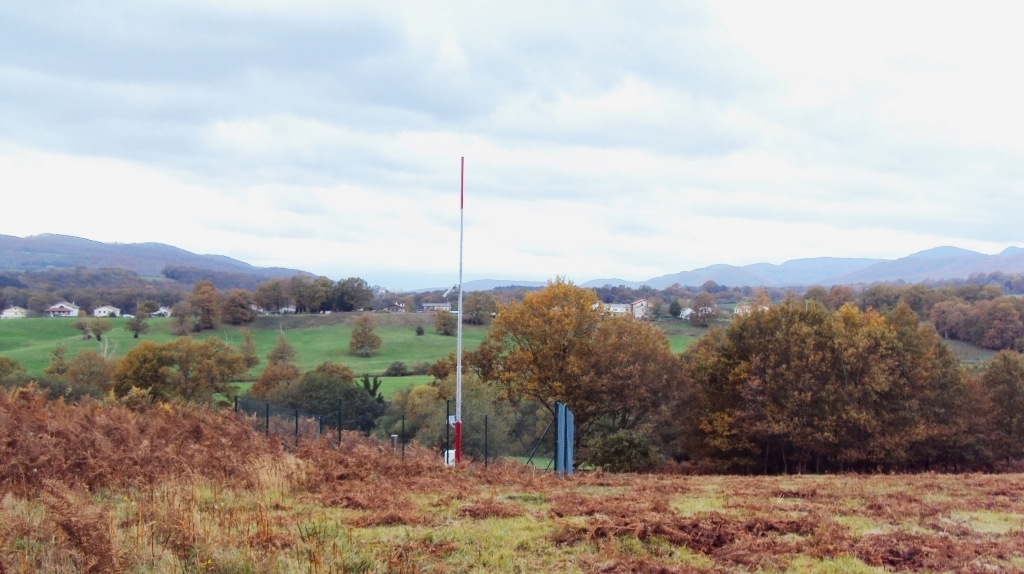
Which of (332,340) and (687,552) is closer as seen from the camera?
(687,552)

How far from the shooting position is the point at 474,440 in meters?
29.1

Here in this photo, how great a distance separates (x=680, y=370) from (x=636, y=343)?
8.86 feet

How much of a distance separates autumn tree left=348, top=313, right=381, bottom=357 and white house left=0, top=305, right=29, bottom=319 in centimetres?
4737

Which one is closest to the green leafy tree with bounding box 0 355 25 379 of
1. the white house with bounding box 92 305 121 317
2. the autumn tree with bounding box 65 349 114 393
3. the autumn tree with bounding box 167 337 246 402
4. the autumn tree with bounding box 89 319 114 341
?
the autumn tree with bounding box 65 349 114 393

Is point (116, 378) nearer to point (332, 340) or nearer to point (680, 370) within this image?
point (332, 340)

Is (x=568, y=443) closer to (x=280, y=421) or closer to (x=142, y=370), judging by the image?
(x=280, y=421)

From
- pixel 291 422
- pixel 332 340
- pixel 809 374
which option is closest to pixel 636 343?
pixel 809 374

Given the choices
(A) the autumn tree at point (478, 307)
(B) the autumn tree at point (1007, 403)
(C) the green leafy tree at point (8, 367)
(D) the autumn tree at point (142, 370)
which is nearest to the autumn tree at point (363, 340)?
(A) the autumn tree at point (478, 307)

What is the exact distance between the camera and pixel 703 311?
89938 mm

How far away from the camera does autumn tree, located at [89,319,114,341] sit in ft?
279

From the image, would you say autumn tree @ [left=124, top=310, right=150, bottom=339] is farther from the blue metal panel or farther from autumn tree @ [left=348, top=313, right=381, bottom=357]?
the blue metal panel

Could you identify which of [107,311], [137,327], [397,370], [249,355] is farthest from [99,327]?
[397,370]

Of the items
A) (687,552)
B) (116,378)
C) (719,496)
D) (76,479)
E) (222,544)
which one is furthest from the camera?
(116,378)

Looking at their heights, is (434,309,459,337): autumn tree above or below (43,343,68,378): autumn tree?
above
